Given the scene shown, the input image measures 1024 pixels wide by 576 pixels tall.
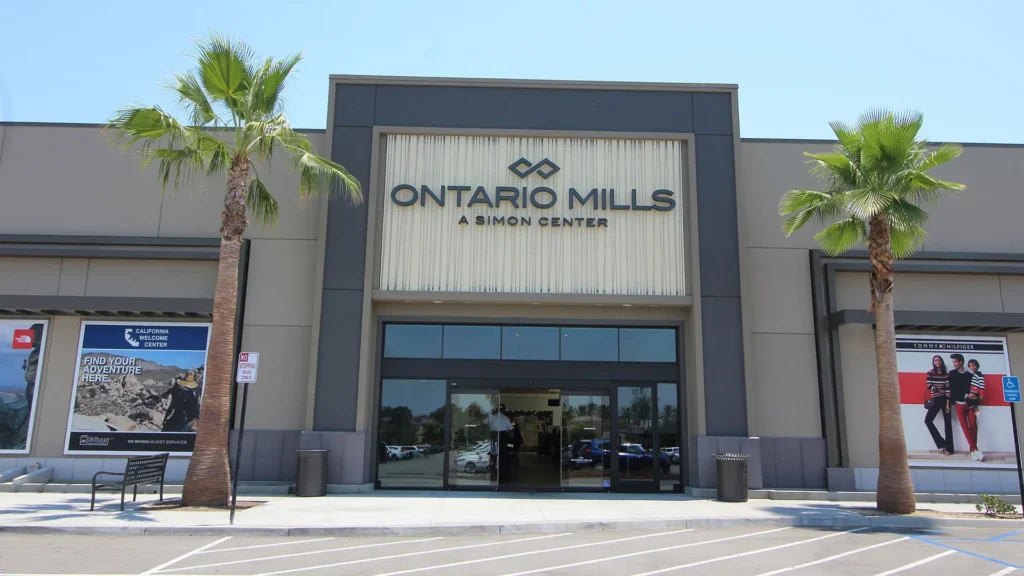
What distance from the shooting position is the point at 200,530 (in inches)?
444

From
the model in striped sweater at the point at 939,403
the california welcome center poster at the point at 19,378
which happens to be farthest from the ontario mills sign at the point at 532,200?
the california welcome center poster at the point at 19,378

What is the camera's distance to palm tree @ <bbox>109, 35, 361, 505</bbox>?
13.6 m

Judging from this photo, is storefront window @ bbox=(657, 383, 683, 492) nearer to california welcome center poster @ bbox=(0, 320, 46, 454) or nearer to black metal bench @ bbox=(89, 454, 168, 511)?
black metal bench @ bbox=(89, 454, 168, 511)

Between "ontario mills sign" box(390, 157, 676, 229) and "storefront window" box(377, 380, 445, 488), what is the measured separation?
4414 mm

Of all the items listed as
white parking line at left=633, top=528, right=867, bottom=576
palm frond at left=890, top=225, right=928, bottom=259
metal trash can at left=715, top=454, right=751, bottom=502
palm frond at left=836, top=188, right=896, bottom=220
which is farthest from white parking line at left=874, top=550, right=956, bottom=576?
palm frond at left=890, top=225, right=928, bottom=259

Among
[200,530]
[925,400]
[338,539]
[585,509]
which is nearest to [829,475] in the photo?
[925,400]

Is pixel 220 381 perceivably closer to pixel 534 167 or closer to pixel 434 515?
pixel 434 515

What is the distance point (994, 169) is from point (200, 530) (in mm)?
20812

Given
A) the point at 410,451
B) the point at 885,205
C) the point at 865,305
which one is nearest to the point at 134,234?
the point at 410,451

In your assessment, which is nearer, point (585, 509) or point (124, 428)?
point (585, 509)

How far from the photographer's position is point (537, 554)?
1005 centimetres

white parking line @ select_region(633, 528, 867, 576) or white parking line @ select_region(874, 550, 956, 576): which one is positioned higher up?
white parking line @ select_region(874, 550, 956, 576)

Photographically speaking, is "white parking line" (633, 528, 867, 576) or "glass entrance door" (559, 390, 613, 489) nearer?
"white parking line" (633, 528, 867, 576)

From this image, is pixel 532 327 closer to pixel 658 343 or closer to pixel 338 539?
pixel 658 343
